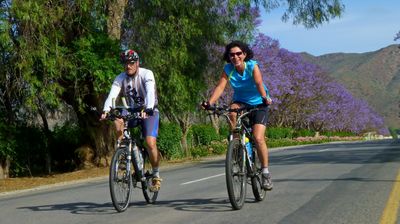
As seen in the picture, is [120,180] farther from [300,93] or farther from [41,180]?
[300,93]

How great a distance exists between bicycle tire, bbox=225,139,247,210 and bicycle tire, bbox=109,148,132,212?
127 cm

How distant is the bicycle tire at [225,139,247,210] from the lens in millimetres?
6652

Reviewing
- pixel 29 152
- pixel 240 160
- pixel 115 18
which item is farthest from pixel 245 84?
pixel 29 152

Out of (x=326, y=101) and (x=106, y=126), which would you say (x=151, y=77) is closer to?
(x=106, y=126)

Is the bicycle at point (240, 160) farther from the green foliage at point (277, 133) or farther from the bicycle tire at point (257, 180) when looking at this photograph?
the green foliage at point (277, 133)

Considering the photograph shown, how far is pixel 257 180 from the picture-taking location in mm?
7430

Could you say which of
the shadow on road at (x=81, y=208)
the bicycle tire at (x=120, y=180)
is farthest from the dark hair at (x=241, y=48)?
the shadow on road at (x=81, y=208)

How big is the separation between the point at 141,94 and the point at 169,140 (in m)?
16.6

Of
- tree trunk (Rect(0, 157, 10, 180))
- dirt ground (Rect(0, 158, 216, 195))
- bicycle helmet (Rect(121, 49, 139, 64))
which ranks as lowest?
dirt ground (Rect(0, 158, 216, 195))

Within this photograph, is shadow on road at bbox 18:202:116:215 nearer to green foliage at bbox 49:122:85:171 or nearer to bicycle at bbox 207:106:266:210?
bicycle at bbox 207:106:266:210

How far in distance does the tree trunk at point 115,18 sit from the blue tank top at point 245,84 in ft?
36.7

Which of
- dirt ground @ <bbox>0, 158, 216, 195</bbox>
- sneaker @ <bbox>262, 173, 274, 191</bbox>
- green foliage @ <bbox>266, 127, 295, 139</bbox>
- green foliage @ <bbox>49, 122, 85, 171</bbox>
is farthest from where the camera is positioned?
green foliage @ <bbox>266, 127, 295, 139</bbox>

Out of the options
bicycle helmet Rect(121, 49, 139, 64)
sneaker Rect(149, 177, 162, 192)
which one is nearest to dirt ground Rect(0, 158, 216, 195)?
sneaker Rect(149, 177, 162, 192)

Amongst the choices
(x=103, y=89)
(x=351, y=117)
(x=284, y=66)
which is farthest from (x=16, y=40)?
(x=351, y=117)
